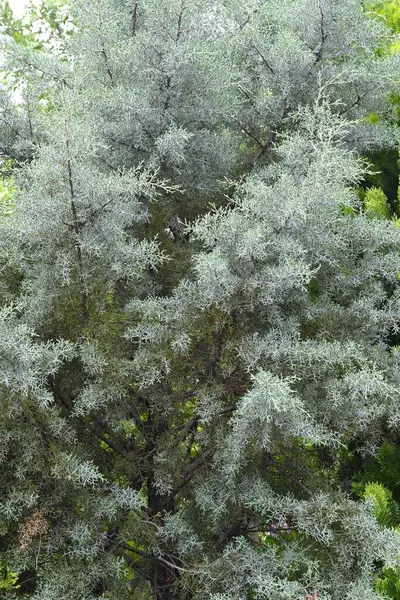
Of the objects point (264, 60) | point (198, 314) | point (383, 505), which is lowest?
point (383, 505)

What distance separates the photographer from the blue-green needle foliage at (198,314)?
3172mm

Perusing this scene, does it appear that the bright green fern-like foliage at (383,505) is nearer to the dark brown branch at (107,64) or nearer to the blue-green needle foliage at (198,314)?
the blue-green needle foliage at (198,314)

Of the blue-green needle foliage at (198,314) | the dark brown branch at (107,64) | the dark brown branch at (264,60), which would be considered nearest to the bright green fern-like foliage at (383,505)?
the blue-green needle foliage at (198,314)

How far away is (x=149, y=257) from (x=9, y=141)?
58.7 inches

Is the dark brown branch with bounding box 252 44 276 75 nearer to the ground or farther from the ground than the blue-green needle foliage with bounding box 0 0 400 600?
farther from the ground

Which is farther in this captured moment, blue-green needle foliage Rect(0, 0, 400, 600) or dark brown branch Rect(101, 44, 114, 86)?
dark brown branch Rect(101, 44, 114, 86)

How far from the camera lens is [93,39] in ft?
12.8

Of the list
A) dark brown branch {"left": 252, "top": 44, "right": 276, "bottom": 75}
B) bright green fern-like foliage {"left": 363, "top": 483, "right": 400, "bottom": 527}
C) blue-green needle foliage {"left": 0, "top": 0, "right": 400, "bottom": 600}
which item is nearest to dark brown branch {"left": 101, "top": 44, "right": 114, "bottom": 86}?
blue-green needle foliage {"left": 0, "top": 0, "right": 400, "bottom": 600}

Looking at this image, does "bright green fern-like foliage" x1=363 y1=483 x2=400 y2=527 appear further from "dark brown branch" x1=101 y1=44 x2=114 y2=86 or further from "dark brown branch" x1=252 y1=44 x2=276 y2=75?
"dark brown branch" x1=101 y1=44 x2=114 y2=86

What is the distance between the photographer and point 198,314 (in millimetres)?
3428

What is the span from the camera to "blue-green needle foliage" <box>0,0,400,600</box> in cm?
317

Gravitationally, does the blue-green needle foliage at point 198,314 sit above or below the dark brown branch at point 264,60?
below

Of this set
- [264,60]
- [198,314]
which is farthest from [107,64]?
[198,314]

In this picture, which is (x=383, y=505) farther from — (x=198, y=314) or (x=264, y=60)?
(x=264, y=60)
